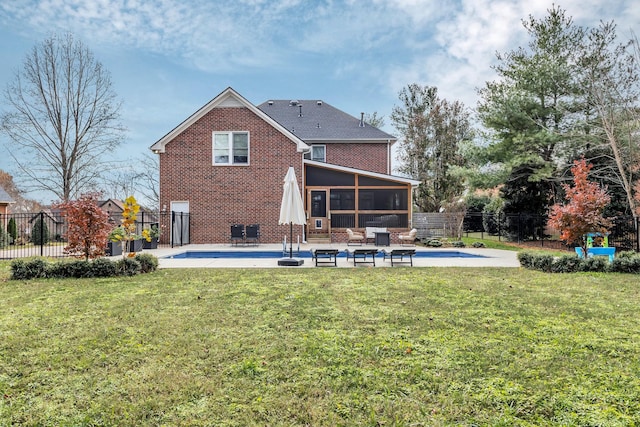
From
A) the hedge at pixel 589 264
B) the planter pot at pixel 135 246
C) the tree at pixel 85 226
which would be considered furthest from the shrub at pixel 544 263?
the planter pot at pixel 135 246

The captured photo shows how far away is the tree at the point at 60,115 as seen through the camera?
22328 millimetres

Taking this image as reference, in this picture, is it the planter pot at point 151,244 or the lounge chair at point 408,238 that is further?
the lounge chair at point 408,238

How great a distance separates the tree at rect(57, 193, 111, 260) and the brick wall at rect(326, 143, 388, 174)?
15.7 m

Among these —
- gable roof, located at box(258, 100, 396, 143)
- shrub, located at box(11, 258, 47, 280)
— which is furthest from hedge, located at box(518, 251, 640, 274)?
gable roof, located at box(258, 100, 396, 143)

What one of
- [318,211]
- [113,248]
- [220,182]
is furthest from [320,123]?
[113,248]

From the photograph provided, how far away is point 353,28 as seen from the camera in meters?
17.0

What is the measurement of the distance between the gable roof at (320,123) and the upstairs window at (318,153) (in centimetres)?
55

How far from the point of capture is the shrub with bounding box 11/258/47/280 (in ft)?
27.4

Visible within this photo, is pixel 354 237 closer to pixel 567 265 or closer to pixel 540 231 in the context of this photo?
pixel 567 265

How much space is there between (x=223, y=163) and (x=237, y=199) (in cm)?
192

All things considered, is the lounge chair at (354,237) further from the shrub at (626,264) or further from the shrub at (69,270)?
the shrub at (69,270)

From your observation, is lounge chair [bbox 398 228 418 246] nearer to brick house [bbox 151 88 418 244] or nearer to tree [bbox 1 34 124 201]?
brick house [bbox 151 88 418 244]

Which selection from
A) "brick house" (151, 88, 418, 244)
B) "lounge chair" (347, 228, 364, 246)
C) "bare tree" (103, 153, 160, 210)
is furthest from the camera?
"bare tree" (103, 153, 160, 210)

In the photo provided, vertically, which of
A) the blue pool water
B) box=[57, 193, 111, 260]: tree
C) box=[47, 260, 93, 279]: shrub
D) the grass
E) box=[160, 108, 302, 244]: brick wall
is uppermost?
box=[160, 108, 302, 244]: brick wall
